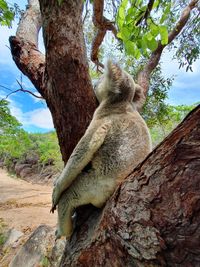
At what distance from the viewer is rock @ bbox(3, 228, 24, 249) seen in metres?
6.27

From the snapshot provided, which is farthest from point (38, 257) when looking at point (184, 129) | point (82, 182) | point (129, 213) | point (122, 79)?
point (184, 129)

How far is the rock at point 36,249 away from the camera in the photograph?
4859mm

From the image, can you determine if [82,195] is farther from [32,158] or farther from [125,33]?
[32,158]

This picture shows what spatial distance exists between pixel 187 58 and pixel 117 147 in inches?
185

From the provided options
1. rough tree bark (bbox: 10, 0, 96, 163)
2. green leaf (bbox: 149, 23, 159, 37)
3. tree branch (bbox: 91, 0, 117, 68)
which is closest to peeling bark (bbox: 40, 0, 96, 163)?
rough tree bark (bbox: 10, 0, 96, 163)

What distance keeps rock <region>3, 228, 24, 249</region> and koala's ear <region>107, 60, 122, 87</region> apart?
548 cm

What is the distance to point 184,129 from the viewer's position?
974 millimetres

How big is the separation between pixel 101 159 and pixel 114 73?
649 mm

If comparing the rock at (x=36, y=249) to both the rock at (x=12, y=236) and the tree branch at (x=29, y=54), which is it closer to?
the rock at (x=12, y=236)

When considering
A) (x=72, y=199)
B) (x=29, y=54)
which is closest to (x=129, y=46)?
(x=72, y=199)

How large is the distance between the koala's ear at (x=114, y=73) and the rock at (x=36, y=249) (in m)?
3.89

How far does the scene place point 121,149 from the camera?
1.78 m

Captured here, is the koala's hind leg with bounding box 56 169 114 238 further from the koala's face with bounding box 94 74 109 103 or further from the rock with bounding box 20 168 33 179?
the rock with bounding box 20 168 33 179

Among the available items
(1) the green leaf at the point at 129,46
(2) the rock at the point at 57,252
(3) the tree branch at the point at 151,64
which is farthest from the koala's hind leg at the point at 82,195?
(2) the rock at the point at 57,252
